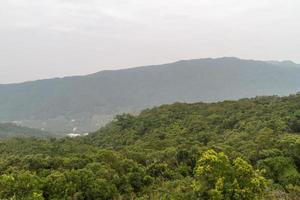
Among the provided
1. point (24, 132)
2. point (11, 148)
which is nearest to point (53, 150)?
point (11, 148)

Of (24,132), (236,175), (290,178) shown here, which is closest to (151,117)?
(290,178)

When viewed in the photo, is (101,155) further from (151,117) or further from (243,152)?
(151,117)

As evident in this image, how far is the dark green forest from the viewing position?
15039mm

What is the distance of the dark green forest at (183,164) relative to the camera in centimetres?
1504

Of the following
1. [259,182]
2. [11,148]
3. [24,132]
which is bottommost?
[24,132]

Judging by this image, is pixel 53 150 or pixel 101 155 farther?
pixel 53 150

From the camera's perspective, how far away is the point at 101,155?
3009cm

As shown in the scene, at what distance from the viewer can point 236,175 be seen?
49.0 ft

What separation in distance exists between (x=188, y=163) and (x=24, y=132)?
12050 centimetres

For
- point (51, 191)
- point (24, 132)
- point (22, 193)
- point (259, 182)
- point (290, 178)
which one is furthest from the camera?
point (24, 132)

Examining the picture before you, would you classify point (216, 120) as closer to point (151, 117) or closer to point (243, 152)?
point (151, 117)

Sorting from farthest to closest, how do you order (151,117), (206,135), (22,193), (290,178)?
(151,117), (206,135), (290,178), (22,193)

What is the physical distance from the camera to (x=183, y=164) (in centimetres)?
2969

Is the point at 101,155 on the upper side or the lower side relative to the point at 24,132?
upper
